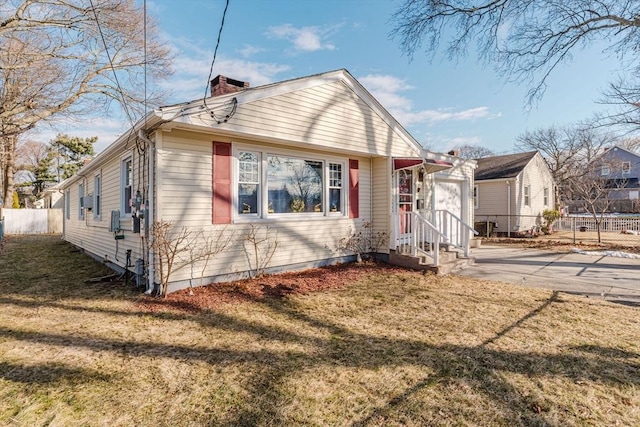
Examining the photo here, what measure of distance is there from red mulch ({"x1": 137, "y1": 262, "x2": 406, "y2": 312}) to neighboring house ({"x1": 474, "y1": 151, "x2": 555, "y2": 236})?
13022 mm

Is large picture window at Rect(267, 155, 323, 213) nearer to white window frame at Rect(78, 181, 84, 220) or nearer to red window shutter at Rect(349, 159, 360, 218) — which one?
red window shutter at Rect(349, 159, 360, 218)

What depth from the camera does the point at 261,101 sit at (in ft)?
21.5

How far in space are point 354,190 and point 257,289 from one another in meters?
3.76

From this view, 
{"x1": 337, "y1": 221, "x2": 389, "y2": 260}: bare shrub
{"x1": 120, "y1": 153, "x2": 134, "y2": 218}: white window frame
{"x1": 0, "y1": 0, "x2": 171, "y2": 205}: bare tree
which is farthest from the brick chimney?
{"x1": 0, "y1": 0, "x2": 171, "y2": 205}: bare tree

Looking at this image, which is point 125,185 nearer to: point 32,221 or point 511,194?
point 511,194

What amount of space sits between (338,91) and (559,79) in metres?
7.43

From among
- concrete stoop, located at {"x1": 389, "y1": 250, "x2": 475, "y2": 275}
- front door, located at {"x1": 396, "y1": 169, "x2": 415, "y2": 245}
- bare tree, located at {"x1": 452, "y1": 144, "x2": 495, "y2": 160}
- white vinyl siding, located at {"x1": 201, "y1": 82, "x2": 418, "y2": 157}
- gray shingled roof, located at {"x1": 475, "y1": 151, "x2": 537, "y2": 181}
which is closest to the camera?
white vinyl siding, located at {"x1": 201, "y1": 82, "x2": 418, "y2": 157}

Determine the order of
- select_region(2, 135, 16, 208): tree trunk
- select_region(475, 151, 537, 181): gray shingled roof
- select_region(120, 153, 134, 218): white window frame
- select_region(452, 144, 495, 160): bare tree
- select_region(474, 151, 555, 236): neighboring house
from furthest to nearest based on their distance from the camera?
select_region(452, 144, 495, 160): bare tree < select_region(2, 135, 16, 208): tree trunk < select_region(475, 151, 537, 181): gray shingled roof < select_region(474, 151, 555, 236): neighboring house < select_region(120, 153, 134, 218): white window frame

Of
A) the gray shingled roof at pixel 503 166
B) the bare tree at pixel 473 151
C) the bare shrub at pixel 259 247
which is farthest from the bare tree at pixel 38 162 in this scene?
the bare tree at pixel 473 151

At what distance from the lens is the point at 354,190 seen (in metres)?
8.55

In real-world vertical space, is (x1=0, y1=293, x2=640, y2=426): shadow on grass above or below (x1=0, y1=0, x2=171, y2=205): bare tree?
below

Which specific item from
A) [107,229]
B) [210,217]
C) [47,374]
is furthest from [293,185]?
[47,374]

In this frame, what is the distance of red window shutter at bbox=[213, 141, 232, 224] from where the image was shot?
6.25m

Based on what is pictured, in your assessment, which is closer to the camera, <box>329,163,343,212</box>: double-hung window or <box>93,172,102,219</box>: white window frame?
<box>329,163,343,212</box>: double-hung window
